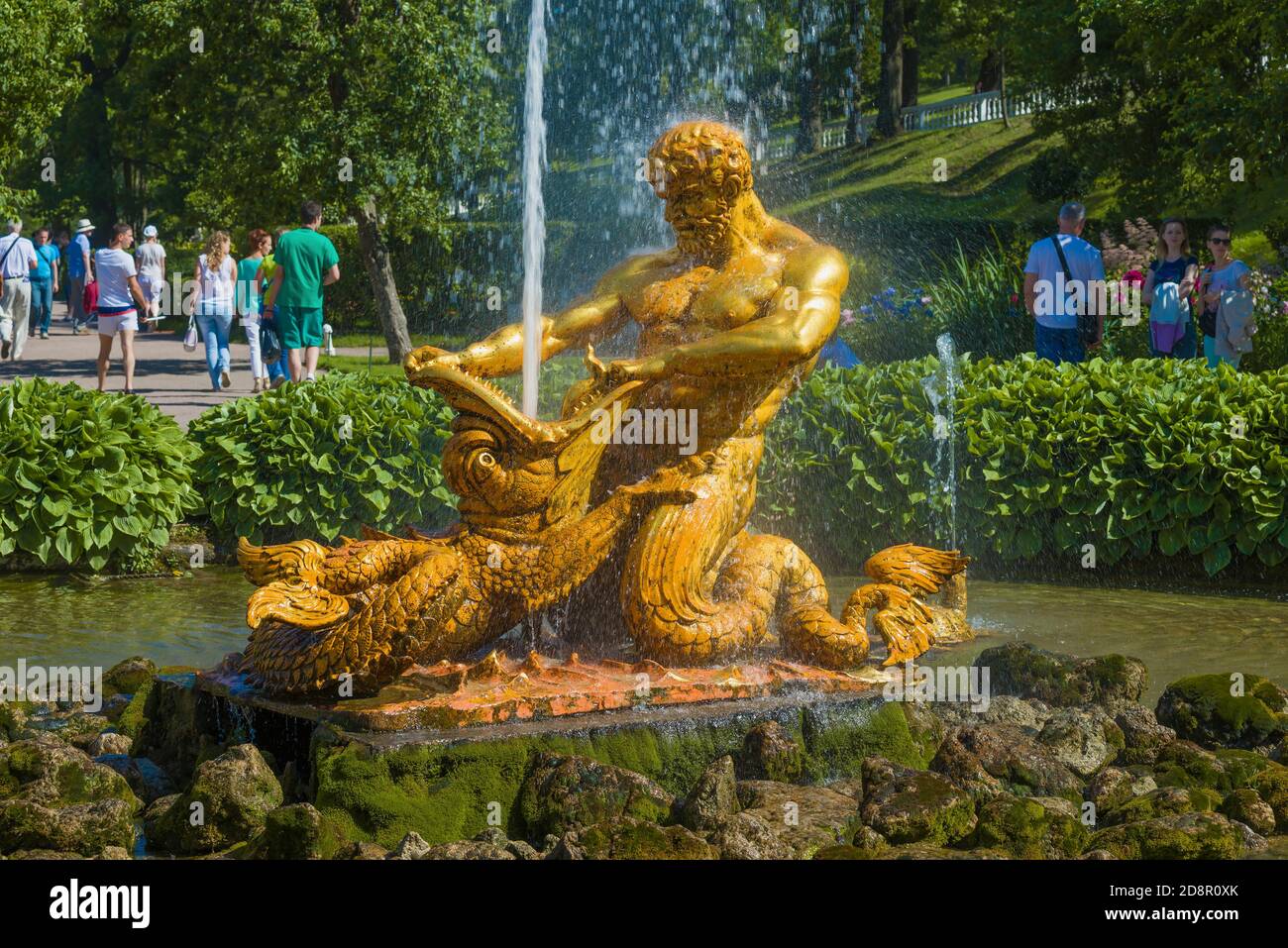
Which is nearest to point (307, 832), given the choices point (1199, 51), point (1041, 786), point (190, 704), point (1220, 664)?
point (190, 704)

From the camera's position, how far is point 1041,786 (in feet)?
18.2

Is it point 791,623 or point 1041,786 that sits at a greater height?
point 791,623

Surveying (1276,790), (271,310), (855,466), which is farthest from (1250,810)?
(271,310)

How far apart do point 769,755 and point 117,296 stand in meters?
13.0

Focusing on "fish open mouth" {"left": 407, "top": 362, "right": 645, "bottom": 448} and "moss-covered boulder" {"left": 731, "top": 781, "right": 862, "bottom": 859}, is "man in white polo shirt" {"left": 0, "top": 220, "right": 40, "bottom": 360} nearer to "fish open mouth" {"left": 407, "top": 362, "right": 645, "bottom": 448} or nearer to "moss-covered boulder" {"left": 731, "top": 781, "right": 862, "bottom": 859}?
"fish open mouth" {"left": 407, "top": 362, "right": 645, "bottom": 448}

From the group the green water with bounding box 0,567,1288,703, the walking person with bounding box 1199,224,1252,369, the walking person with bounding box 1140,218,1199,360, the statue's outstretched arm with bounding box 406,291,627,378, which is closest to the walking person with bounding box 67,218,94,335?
the green water with bounding box 0,567,1288,703

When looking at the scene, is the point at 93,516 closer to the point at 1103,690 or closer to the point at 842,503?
the point at 842,503

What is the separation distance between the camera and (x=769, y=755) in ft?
17.6

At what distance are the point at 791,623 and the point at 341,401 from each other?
4.90 m

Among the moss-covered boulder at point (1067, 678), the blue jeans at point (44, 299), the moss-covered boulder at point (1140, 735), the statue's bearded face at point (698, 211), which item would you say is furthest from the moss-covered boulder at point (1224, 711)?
the blue jeans at point (44, 299)

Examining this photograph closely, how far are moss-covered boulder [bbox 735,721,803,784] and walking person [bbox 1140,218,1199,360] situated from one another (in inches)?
321

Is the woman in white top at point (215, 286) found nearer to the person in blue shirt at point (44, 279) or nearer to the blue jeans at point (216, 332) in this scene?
the blue jeans at point (216, 332)

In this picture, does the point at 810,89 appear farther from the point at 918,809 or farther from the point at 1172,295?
the point at 918,809

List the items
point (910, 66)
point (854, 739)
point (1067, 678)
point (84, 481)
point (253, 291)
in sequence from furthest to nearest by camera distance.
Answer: point (910, 66), point (253, 291), point (84, 481), point (1067, 678), point (854, 739)
